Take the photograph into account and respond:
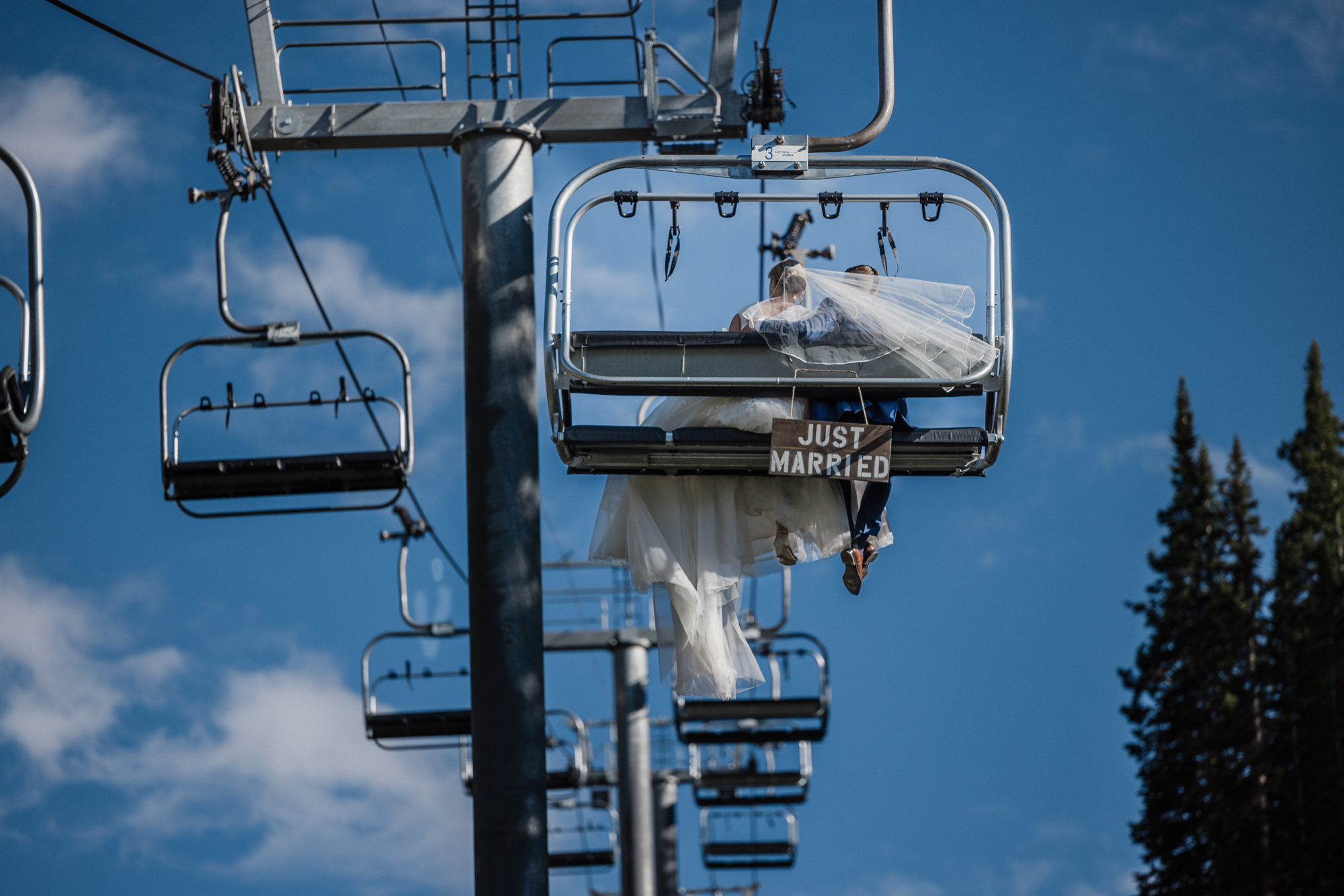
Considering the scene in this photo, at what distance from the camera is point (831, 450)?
18.8ft

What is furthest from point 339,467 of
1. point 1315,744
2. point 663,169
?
point 1315,744

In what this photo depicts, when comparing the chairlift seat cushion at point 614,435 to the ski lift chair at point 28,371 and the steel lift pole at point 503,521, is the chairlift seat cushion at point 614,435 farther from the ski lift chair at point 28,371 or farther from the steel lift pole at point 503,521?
the ski lift chair at point 28,371

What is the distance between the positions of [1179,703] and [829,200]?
24679 millimetres

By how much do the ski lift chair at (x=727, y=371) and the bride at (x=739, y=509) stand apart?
0.46 feet

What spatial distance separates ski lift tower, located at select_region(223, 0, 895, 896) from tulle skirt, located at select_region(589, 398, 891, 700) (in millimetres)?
467

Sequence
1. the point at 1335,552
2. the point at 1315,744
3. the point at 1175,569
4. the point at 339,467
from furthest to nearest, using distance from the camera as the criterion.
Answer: the point at 1175,569
the point at 1335,552
the point at 1315,744
the point at 339,467

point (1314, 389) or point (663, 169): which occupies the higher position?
point (1314, 389)

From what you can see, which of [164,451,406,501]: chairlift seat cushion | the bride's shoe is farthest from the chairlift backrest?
the bride's shoe

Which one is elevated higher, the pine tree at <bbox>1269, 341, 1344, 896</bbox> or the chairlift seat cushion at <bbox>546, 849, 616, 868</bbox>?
the pine tree at <bbox>1269, 341, 1344, 896</bbox>

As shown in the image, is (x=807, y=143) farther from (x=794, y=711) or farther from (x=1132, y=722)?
(x=1132, y=722)

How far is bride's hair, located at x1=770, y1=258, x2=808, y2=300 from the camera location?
6.09 meters

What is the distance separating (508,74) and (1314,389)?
93.4 feet

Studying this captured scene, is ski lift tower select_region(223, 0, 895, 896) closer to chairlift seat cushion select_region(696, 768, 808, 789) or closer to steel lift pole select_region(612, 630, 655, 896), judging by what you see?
steel lift pole select_region(612, 630, 655, 896)

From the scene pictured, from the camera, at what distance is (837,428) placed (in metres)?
5.75
